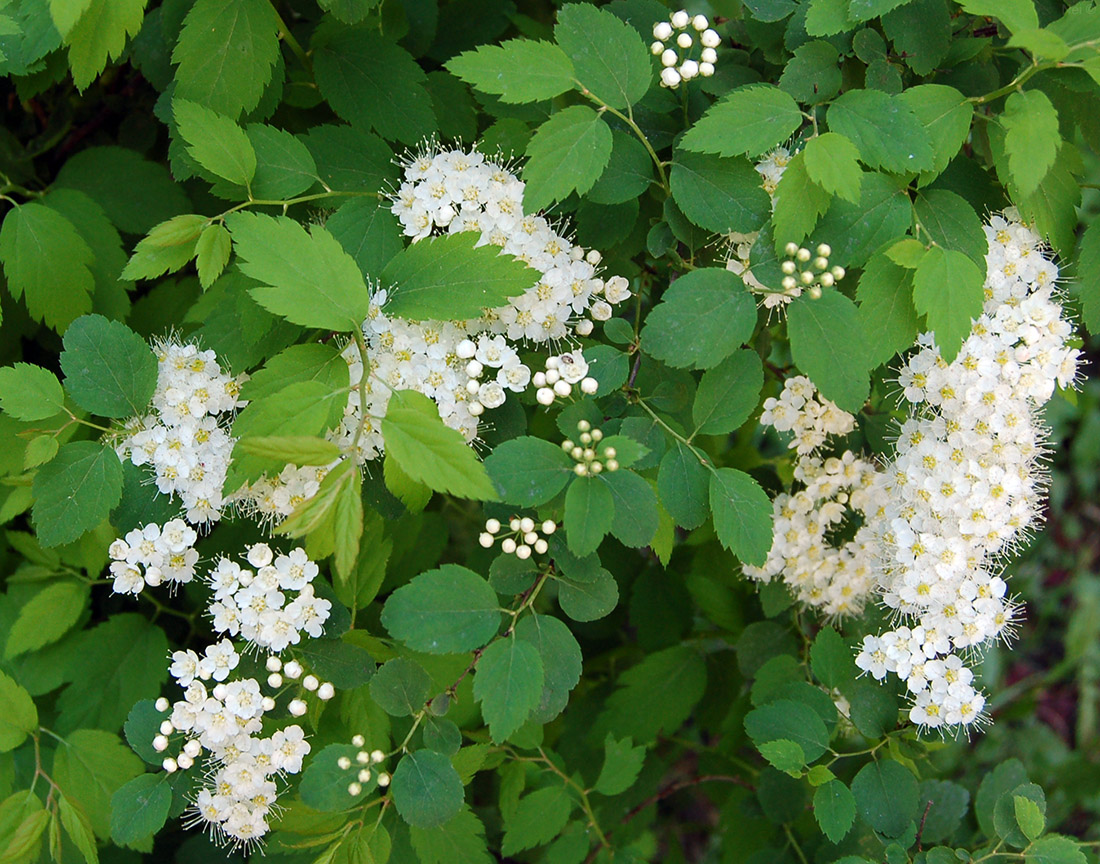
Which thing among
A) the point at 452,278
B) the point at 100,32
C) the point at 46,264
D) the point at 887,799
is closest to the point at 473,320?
the point at 452,278

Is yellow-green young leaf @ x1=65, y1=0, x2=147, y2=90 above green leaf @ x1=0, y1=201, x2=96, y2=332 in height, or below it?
above

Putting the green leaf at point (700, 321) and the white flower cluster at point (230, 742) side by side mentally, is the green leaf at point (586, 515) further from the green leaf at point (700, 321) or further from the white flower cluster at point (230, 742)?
the white flower cluster at point (230, 742)

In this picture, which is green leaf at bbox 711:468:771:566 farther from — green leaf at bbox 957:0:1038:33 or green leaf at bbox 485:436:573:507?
green leaf at bbox 957:0:1038:33

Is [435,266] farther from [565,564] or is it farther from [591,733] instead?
[591,733]

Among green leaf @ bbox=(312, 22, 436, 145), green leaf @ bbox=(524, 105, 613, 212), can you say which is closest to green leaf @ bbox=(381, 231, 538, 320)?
green leaf @ bbox=(524, 105, 613, 212)

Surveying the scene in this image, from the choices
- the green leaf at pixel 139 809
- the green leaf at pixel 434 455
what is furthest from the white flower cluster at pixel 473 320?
the green leaf at pixel 139 809

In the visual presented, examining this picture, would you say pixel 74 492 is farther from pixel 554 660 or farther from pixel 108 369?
pixel 554 660

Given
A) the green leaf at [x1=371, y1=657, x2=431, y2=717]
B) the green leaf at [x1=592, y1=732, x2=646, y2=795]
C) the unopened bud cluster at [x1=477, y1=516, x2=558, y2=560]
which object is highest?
the unopened bud cluster at [x1=477, y1=516, x2=558, y2=560]
